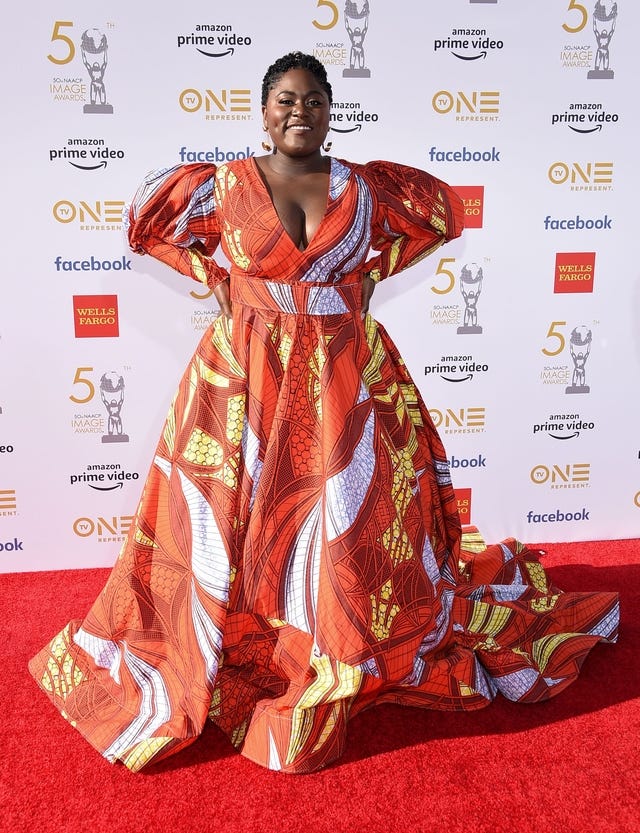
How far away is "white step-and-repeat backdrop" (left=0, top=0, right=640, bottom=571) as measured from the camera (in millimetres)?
2977

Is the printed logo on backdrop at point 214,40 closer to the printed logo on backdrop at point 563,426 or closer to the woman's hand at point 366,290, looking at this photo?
the woman's hand at point 366,290

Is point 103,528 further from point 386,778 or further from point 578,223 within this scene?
point 578,223

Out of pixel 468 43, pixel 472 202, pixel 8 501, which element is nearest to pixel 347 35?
pixel 468 43

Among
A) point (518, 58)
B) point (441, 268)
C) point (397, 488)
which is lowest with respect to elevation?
point (397, 488)

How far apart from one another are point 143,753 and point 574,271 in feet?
7.97

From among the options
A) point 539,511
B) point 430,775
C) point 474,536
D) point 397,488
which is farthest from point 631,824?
point 539,511

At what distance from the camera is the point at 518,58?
3.12 metres

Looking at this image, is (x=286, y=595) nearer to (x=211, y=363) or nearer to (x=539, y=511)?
(x=211, y=363)

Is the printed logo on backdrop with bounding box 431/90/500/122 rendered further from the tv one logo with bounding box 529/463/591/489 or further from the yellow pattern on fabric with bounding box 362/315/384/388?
the tv one logo with bounding box 529/463/591/489

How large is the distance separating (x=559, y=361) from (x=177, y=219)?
1878 millimetres

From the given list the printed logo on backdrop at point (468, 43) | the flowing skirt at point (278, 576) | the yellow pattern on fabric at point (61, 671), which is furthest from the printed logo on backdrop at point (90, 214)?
the yellow pattern on fabric at point (61, 671)

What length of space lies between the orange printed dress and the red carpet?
0.19 ft

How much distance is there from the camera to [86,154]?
3.01 m

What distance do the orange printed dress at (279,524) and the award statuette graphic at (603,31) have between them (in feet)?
4.14
